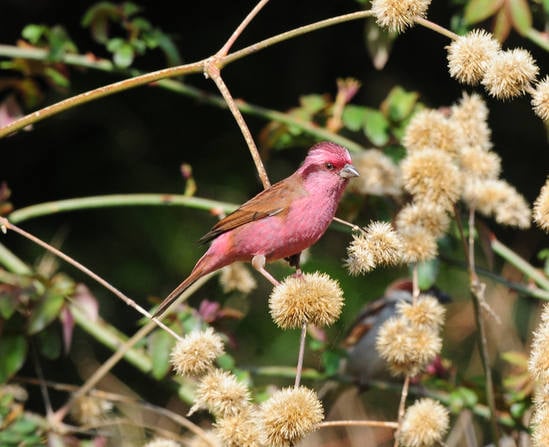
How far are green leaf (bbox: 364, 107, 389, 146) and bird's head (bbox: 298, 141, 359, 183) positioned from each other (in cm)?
73

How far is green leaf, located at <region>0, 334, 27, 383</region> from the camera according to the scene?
9.06ft

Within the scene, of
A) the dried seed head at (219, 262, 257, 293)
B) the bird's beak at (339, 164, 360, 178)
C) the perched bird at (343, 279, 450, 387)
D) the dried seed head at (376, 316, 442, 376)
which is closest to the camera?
the dried seed head at (376, 316, 442, 376)

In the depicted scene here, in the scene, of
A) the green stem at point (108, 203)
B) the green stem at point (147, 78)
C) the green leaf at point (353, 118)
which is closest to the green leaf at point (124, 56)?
the green stem at point (108, 203)

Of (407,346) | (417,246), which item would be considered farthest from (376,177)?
(407,346)

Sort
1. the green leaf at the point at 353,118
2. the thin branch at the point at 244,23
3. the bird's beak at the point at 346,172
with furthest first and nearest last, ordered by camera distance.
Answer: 1. the green leaf at the point at 353,118
2. the bird's beak at the point at 346,172
3. the thin branch at the point at 244,23

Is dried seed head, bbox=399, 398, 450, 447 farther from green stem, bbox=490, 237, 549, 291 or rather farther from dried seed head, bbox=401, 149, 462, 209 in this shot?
green stem, bbox=490, 237, 549, 291

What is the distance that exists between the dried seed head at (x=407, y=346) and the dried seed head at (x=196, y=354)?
0.54 metres

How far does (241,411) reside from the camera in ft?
6.51

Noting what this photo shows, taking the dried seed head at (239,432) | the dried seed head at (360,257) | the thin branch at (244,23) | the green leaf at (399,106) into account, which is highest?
the green leaf at (399,106)

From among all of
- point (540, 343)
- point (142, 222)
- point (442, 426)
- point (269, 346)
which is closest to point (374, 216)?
point (442, 426)

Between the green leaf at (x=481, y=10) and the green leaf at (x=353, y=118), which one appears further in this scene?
the green leaf at (x=353, y=118)

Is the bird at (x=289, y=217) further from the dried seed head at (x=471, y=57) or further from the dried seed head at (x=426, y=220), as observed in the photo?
the dried seed head at (x=471, y=57)

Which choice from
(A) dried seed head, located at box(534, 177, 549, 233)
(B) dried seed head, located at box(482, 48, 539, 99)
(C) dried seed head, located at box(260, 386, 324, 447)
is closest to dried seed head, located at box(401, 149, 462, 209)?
(A) dried seed head, located at box(534, 177, 549, 233)

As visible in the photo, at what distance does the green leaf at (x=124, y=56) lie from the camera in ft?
10.5
